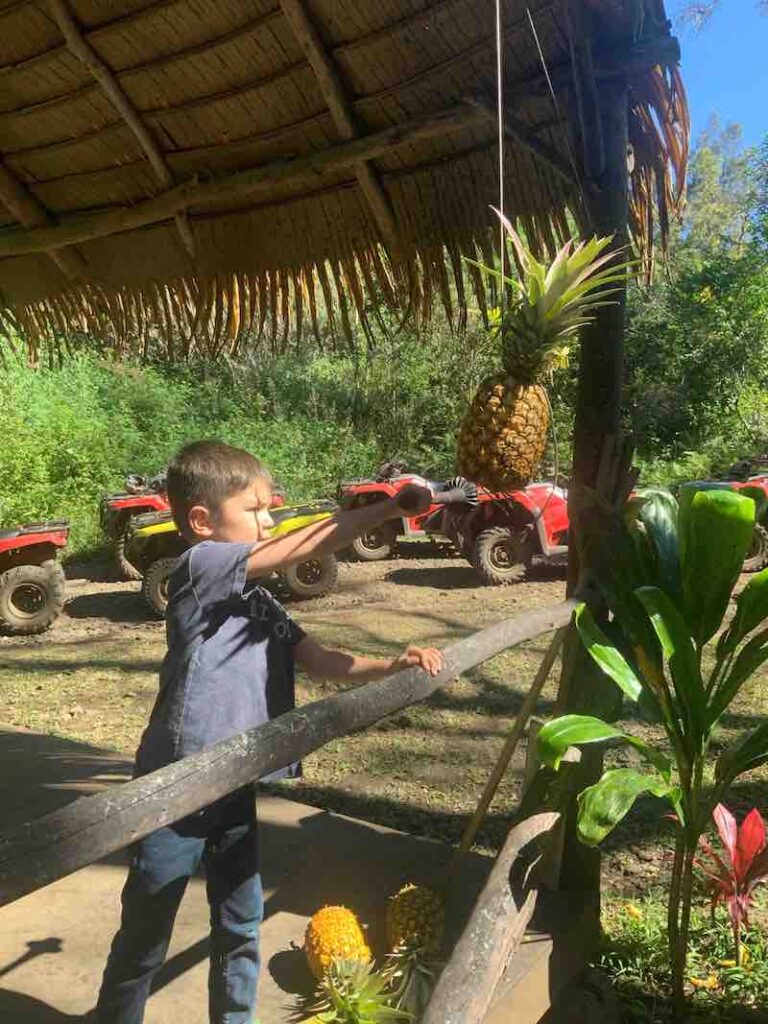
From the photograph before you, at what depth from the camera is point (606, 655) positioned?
7.36 ft

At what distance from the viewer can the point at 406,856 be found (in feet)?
9.84

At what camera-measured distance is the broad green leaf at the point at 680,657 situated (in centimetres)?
218

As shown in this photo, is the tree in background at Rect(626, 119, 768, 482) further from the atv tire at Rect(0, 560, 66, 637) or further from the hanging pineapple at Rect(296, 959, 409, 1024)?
the hanging pineapple at Rect(296, 959, 409, 1024)

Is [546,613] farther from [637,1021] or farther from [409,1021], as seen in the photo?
[637,1021]

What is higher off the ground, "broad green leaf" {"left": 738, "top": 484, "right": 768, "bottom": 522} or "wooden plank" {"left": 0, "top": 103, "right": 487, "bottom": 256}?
"wooden plank" {"left": 0, "top": 103, "right": 487, "bottom": 256}

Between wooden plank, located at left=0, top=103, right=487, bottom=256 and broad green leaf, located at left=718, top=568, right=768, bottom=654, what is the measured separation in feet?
5.14

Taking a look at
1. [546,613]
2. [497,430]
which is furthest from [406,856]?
[497,430]

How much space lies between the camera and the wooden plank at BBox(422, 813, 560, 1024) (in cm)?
162

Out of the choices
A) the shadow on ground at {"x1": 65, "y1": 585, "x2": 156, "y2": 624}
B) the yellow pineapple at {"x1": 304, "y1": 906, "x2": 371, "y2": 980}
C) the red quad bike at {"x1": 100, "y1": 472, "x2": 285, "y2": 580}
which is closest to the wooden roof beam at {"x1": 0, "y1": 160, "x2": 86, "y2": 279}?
the yellow pineapple at {"x1": 304, "y1": 906, "x2": 371, "y2": 980}

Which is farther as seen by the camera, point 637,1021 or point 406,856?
point 406,856

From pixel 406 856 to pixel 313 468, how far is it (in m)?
10.6

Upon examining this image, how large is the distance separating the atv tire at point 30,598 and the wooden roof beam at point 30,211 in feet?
12.9

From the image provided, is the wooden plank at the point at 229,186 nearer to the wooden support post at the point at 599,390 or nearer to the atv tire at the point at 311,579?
the wooden support post at the point at 599,390

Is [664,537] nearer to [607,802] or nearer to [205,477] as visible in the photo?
[607,802]
